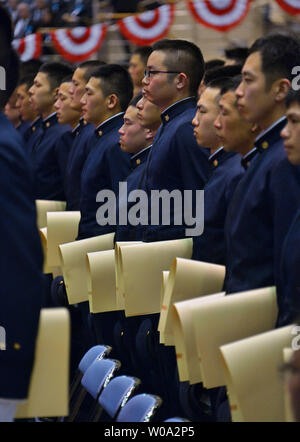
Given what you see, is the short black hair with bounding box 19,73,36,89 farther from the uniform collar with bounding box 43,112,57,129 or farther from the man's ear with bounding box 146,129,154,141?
the man's ear with bounding box 146,129,154,141

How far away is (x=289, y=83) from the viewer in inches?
147

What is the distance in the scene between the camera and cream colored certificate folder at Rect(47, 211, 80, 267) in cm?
614

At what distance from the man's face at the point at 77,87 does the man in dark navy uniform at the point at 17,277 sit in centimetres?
430

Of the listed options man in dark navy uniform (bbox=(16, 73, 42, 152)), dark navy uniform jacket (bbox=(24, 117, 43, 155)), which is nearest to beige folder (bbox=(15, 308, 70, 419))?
dark navy uniform jacket (bbox=(24, 117, 43, 155))

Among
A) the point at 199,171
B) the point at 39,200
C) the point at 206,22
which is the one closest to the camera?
the point at 199,171

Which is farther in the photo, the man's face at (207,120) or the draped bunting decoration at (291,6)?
the draped bunting decoration at (291,6)

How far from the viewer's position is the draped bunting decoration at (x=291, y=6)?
9.58 meters

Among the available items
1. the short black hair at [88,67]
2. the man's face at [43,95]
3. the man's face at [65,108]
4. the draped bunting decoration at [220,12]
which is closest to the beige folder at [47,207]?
the man's face at [65,108]

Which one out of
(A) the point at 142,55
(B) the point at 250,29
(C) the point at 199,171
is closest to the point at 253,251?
(C) the point at 199,171

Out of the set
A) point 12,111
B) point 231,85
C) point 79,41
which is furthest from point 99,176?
point 79,41

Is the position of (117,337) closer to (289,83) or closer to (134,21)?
(289,83)

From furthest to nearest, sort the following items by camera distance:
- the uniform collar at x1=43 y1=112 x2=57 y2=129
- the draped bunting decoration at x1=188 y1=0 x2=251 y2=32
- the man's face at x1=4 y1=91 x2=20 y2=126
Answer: the draped bunting decoration at x1=188 y1=0 x2=251 y2=32 < the man's face at x1=4 y1=91 x2=20 y2=126 < the uniform collar at x1=43 y1=112 x2=57 y2=129

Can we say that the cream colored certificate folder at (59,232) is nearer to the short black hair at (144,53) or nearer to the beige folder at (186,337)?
the short black hair at (144,53)

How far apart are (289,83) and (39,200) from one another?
11.9 feet
